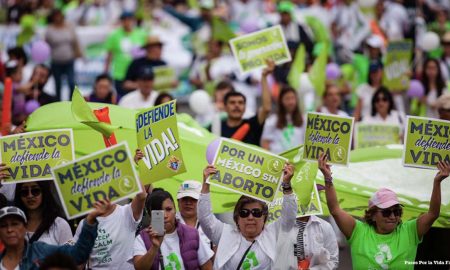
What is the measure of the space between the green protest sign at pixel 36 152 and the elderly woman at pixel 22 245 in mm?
1196

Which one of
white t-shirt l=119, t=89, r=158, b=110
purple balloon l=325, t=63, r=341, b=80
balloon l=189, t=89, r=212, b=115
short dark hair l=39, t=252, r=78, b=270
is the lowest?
short dark hair l=39, t=252, r=78, b=270

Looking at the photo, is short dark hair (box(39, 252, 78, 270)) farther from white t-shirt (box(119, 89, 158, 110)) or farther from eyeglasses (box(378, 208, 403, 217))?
white t-shirt (box(119, 89, 158, 110))

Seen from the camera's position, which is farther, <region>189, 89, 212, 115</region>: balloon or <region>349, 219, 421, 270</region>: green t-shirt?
<region>189, 89, 212, 115</region>: balloon

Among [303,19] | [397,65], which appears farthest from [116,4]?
[397,65]

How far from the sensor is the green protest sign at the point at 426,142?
34.6 ft

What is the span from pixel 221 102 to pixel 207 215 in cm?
574

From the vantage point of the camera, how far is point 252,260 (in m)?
10.1

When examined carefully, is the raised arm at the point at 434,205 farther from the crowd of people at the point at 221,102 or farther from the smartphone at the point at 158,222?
the smartphone at the point at 158,222

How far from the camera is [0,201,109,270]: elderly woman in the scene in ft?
29.9

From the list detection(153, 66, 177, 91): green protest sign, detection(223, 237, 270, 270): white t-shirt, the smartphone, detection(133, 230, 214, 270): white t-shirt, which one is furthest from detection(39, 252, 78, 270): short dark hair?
detection(153, 66, 177, 91): green protest sign

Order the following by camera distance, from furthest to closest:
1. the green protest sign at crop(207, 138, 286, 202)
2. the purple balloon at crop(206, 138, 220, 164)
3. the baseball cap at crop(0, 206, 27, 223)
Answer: the purple balloon at crop(206, 138, 220, 164)
the green protest sign at crop(207, 138, 286, 202)
the baseball cap at crop(0, 206, 27, 223)

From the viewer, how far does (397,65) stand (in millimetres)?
18125

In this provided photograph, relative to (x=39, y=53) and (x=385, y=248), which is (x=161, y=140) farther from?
(x=39, y=53)

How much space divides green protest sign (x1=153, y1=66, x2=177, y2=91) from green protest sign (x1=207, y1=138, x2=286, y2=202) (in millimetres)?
6900
